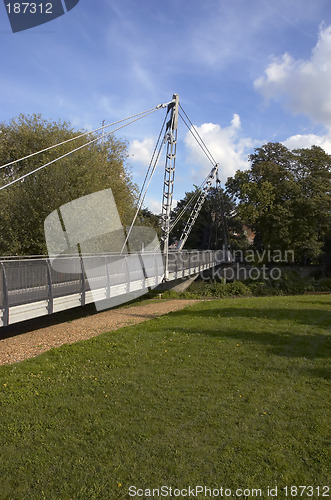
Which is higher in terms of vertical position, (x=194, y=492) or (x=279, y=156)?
(x=279, y=156)

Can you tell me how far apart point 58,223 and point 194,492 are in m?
13.7

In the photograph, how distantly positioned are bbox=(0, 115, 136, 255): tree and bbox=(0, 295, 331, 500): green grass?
29.7ft

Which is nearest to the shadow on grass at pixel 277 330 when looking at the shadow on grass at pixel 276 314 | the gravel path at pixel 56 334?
the shadow on grass at pixel 276 314

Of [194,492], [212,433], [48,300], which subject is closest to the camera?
[194,492]

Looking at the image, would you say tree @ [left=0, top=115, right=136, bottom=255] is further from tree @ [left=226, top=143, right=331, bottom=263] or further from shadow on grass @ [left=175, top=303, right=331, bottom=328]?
tree @ [left=226, top=143, right=331, bottom=263]

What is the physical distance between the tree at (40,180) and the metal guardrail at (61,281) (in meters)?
4.44

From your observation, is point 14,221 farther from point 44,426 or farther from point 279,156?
point 279,156

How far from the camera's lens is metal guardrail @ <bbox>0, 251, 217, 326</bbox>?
27.0ft

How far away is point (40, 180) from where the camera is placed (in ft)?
51.8

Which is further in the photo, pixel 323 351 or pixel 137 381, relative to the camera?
pixel 323 351

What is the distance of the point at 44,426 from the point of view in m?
4.32

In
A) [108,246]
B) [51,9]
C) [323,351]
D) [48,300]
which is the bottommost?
[323,351]

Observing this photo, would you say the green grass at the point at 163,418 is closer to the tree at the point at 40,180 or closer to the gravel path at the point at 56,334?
the gravel path at the point at 56,334

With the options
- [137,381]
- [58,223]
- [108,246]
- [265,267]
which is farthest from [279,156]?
[137,381]
